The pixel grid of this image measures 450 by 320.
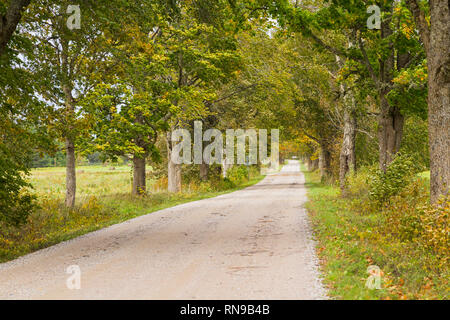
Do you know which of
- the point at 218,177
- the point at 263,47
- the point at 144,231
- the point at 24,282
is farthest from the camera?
the point at 218,177

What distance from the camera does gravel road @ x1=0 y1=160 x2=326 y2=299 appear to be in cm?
559

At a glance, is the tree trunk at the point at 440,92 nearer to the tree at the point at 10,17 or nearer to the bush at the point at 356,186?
the tree at the point at 10,17

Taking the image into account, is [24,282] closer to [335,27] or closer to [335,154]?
[335,27]

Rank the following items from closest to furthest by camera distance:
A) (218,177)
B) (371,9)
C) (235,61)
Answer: (371,9), (235,61), (218,177)

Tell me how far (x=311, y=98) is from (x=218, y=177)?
9337mm

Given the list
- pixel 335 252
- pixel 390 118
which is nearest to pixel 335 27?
pixel 390 118

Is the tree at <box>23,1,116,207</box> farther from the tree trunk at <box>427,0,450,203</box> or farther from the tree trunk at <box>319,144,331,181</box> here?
the tree trunk at <box>319,144,331,181</box>

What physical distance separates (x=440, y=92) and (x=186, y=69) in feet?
51.7

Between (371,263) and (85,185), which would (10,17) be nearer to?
(371,263)

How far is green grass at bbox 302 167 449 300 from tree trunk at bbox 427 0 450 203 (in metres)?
1.62

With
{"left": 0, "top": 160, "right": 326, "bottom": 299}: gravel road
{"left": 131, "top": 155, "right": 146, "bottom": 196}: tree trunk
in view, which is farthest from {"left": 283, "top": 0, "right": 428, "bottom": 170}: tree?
{"left": 131, "top": 155, "right": 146, "bottom": 196}: tree trunk

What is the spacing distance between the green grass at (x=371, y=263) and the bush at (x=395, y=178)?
1620 millimetres

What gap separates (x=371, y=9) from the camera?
12.3 metres

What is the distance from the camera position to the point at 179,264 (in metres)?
7.23
